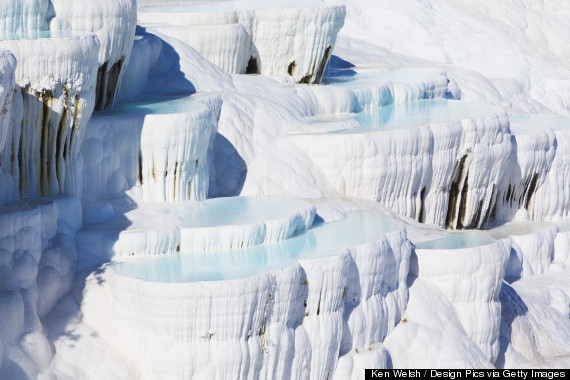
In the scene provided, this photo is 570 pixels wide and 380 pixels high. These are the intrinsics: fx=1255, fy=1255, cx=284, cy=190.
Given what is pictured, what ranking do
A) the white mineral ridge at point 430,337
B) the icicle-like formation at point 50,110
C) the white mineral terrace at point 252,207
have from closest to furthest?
the white mineral terrace at point 252,207 → the icicle-like formation at point 50,110 → the white mineral ridge at point 430,337

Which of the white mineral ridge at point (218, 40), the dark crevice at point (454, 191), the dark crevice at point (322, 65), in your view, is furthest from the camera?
the dark crevice at point (322, 65)

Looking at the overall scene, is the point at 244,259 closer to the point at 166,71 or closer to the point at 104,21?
the point at 104,21

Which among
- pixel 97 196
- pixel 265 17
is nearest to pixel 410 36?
pixel 265 17

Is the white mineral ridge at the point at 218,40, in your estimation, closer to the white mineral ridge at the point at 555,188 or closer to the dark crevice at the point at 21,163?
Result: the white mineral ridge at the point at 555,188

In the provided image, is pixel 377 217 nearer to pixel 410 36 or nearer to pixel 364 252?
pixel 364 252

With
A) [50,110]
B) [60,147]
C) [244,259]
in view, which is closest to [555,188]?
[244,259]

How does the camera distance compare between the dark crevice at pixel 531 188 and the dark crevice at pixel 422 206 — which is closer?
the dark crevice at pixel 422 206

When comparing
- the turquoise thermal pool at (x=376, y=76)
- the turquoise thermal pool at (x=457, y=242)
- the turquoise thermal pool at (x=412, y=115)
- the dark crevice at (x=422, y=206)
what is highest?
the turquoise thermal pool at (x=412, y=115)

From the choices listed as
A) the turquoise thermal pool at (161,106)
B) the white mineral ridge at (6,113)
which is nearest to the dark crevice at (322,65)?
the turquoise thermal pool at (161,106)

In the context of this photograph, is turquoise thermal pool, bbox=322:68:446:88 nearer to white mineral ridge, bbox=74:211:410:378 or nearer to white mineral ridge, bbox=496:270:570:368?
white mineral ridge, bbox=496:270:570:368
